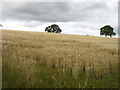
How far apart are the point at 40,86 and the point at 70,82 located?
0.84 metres

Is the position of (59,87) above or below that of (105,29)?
below

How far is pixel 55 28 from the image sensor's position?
235 ft

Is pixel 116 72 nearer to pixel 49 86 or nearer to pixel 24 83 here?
pixel 49 86

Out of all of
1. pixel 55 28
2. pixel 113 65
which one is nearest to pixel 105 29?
pixel 55 28

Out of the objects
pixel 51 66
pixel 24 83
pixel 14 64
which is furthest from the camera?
pixel 51 66

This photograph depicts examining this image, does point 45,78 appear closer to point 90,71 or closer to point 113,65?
point 90,71

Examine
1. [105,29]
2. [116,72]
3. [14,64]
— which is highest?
[105,29]

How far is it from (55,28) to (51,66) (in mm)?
66607

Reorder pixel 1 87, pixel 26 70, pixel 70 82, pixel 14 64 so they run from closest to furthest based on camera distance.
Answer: pixel 1 87
pixel 70 82
pixel 26 70
pixel 14 64

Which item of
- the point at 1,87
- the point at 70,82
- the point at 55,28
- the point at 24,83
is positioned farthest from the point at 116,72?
the point at 55,28

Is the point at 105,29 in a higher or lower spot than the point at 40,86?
higher

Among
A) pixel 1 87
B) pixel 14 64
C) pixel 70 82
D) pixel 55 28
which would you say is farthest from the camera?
pixel 55 28

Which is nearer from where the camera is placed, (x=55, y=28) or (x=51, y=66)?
(x=51, y=66)

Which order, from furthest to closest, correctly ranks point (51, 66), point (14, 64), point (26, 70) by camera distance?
point (51, 66)
point (14, 64)
point (26, 70)
